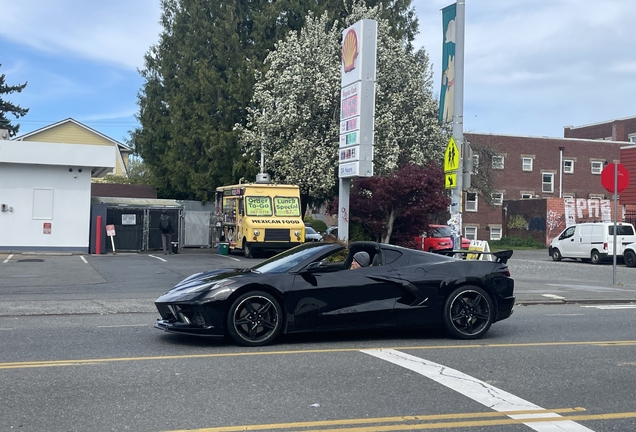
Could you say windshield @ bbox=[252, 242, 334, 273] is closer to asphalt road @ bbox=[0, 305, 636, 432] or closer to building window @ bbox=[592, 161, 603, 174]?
asphalt road @ bbox=[0, 305, 636, 432]

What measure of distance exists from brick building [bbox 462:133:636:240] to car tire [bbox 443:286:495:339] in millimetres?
41778

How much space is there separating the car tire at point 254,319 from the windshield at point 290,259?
510 mm

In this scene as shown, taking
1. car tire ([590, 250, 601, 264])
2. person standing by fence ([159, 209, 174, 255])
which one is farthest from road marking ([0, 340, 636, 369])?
car tire ([590, 250, 601, 264])

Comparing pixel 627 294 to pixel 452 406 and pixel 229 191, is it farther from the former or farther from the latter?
pixel 229 191

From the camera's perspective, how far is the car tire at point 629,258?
28.7 meters

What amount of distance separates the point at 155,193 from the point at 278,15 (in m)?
12.7

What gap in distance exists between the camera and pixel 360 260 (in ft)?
31.2

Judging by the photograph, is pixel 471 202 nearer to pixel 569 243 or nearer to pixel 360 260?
pixel 569 243

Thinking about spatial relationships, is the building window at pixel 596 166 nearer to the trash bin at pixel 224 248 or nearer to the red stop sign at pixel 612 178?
the trash bin at pixel 224 248

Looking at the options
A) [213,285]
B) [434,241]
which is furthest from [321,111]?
[213,285]

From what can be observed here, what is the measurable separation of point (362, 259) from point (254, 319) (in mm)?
1637

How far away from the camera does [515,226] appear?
49.5m

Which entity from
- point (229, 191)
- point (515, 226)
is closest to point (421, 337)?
point (229, 191)

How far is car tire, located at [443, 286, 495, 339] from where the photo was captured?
9672mm
